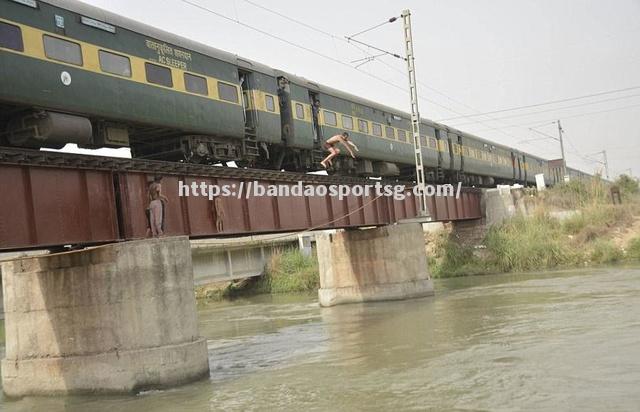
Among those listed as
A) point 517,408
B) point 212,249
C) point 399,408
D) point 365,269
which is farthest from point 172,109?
point 212,249

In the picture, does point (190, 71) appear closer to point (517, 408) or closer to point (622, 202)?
point (517, 408)

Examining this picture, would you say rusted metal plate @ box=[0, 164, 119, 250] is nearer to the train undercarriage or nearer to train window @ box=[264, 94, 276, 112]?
the train undercarriage

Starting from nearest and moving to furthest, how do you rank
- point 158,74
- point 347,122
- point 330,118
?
point 158,74, point 330,118, point 347,122

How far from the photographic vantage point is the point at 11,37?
11516 mm

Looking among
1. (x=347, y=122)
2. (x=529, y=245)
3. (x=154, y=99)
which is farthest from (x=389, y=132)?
(x=154, y=99)

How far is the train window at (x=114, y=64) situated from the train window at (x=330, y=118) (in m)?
9.40

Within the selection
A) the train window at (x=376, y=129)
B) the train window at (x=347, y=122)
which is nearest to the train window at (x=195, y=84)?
the train window at (x=347, y=122)

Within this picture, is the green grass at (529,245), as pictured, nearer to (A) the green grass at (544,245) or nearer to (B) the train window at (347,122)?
(A) the green grass at (544,245)

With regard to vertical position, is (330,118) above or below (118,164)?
above

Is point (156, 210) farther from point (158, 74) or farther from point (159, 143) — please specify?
point (159, 143)

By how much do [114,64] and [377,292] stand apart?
1587cm

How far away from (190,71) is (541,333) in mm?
10184

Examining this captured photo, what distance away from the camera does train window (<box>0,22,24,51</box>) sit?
1136 centimetres

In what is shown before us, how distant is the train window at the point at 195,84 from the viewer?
617 inches
